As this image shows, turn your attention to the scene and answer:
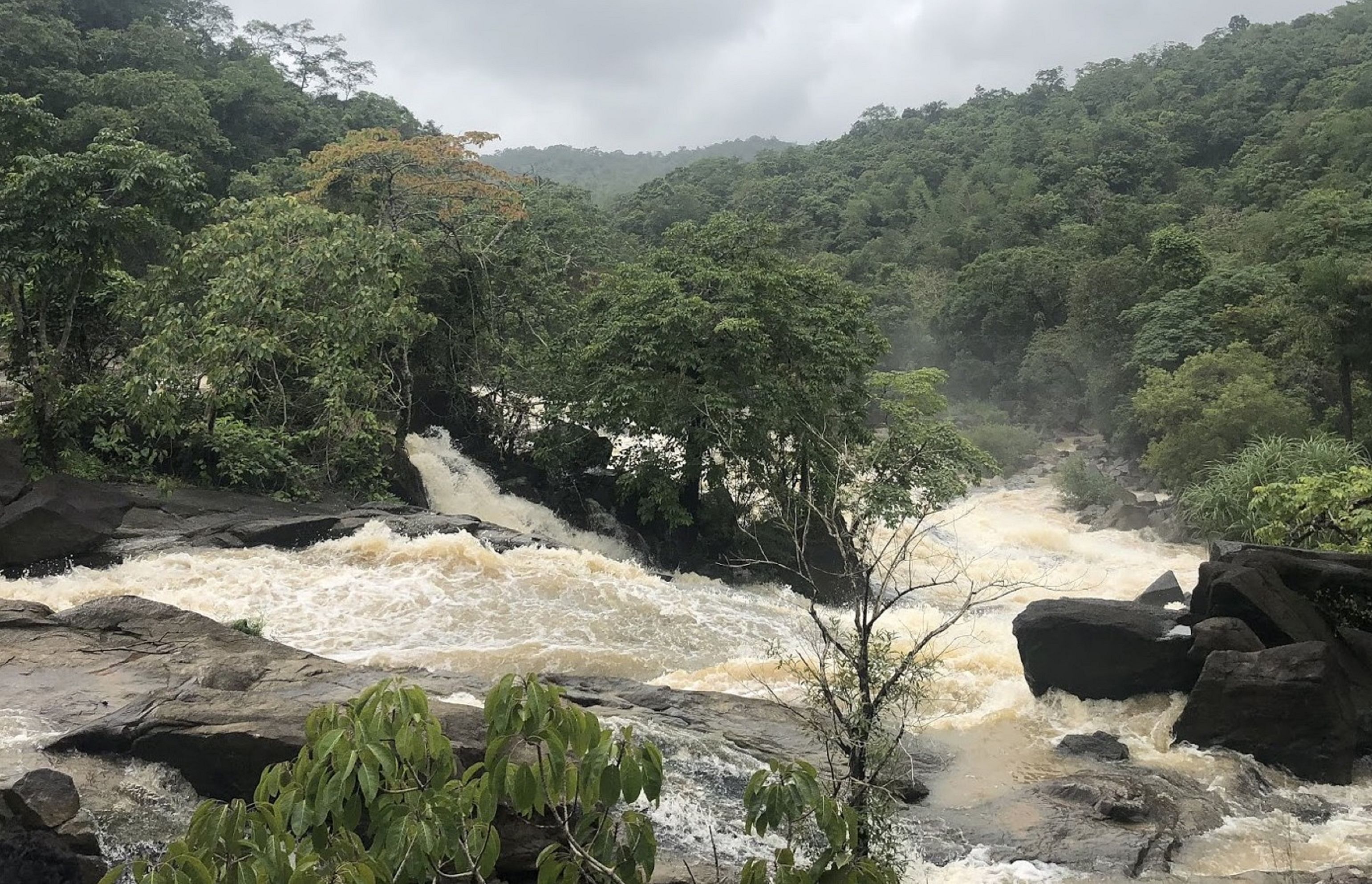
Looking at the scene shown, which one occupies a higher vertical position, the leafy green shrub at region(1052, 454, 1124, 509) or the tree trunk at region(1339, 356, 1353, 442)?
the tree trunk at region(1339, 356, 1353, 442)

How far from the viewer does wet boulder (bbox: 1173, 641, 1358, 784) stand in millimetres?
7863

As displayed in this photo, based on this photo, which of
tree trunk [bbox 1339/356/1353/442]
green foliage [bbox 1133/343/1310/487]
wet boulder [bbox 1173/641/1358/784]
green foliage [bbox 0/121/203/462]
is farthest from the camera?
green foliage [bbox 1133/343/1310/487]

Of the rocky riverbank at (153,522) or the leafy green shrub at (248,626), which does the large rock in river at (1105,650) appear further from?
the leafy green shrub at (248,626)

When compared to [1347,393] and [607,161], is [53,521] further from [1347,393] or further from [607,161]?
[607,161]

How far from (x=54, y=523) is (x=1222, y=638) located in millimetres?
11983

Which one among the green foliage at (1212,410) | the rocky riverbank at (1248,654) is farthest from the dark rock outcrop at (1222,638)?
the green foliage at (1212,410)

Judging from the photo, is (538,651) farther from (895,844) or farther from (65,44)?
(65,44)

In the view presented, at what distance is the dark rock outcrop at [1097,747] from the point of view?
319 inches

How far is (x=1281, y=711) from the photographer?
7965mm

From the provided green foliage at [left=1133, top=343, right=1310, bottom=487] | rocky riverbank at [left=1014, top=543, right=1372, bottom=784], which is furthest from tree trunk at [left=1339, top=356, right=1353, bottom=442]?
rocky riverbank at [left=1014, top=543, right=1372, bottom=784]

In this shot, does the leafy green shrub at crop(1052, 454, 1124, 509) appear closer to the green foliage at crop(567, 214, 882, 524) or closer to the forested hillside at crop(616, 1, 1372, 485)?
the forested hillside at crop(616, 1, 1372, 485)

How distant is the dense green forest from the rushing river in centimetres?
198

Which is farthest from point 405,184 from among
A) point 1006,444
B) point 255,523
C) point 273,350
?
point 1006,444

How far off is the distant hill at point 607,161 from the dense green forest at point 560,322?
3173 inches
